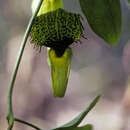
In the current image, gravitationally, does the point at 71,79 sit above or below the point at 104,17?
below

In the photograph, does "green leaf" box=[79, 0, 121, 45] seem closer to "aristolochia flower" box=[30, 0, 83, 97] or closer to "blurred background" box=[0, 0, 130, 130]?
"aristolochia flower" box=[30, 0, 83, 97]

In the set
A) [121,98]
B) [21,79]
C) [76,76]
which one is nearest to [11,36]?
[21,79]

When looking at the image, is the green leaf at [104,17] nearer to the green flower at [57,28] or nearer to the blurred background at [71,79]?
the green flower at [57,28]

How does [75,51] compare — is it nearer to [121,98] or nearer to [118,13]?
[121,98]

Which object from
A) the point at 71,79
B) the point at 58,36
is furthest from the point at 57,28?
the point at 71,79

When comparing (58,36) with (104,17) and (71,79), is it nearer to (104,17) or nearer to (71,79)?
(104,17)

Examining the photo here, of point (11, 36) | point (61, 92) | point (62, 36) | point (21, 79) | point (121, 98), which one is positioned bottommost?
point (121, 98)
